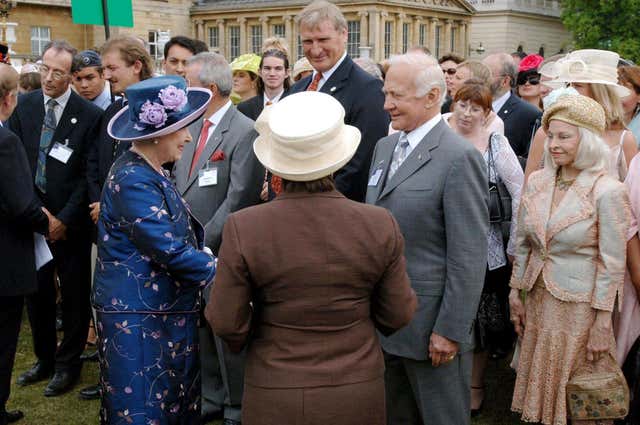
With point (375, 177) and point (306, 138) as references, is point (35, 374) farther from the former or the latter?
point (306, 138)

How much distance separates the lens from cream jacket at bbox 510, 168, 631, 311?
3900 millimetres

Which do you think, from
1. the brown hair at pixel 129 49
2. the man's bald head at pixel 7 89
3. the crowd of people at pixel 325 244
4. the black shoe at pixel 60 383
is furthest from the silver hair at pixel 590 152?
the black shoe at pixel 60 383

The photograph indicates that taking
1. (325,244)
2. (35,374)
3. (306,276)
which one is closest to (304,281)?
(306,276)

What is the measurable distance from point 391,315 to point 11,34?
79.6 ft

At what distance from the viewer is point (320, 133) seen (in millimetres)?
2590

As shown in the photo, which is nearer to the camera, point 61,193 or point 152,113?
point 152,113

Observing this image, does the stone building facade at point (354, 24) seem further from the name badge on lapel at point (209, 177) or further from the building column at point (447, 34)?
the name badge on lapel at point (209, 177)

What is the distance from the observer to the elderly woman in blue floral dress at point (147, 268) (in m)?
3.28

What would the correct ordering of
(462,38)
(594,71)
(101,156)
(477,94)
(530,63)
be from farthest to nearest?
(462,38) < (530,63) < (101,156) < (594,71) < (477,94)

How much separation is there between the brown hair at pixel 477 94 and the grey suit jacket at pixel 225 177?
55.8 inches

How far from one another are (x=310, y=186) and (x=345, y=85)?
6.99 feet

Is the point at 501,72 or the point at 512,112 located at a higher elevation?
the point at 501,72

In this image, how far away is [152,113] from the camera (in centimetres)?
330

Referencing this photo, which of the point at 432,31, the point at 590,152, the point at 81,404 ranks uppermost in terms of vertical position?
the point at 432,31
